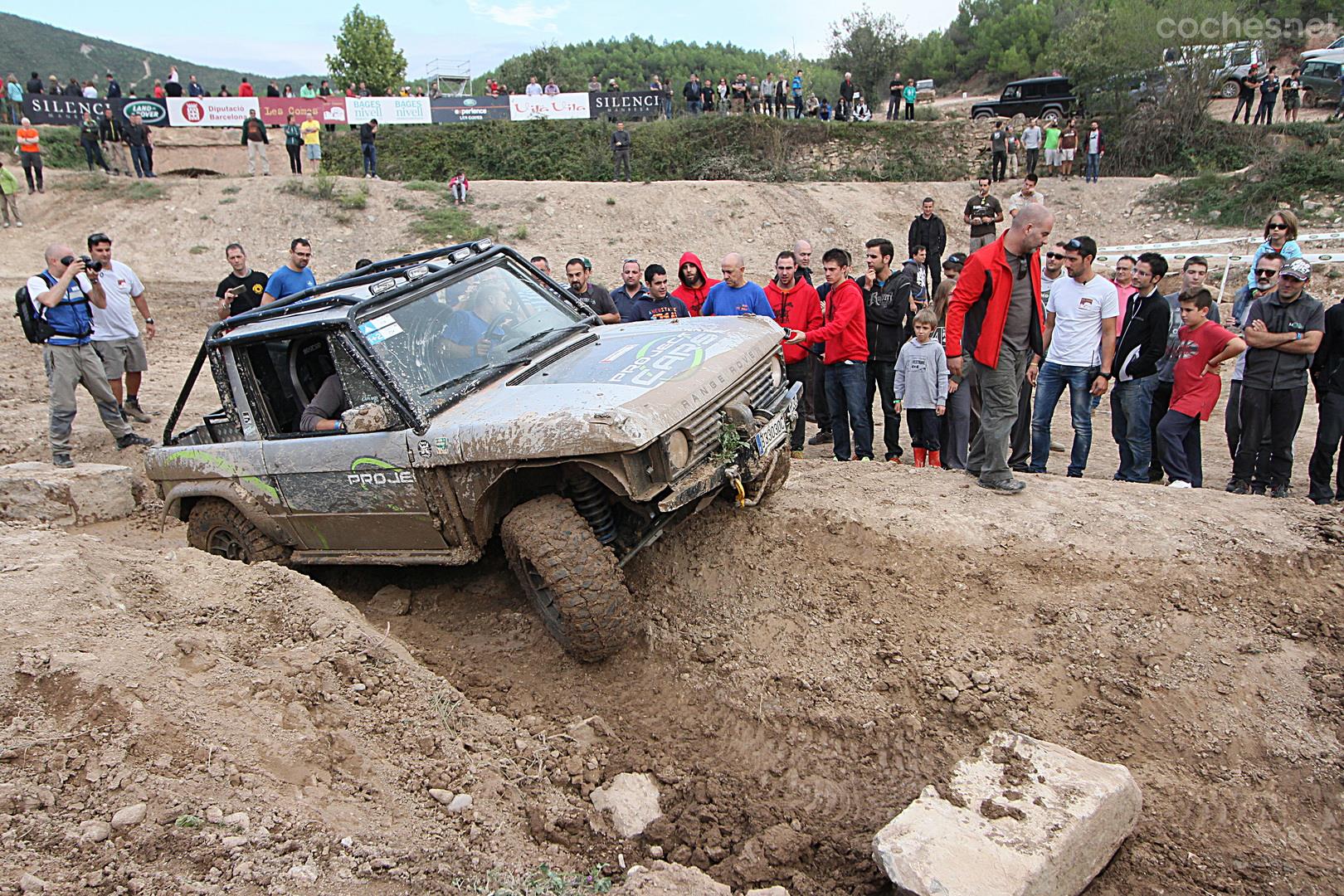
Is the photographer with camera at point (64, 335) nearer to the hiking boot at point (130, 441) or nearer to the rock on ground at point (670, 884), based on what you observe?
the hiking boot at point (130, 441)

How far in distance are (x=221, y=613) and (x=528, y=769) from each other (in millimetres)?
1876

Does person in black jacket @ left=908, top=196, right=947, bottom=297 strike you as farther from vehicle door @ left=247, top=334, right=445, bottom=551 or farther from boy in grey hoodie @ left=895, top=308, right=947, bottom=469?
vehicle door @ left=247, top=334, right=445, bottom=551

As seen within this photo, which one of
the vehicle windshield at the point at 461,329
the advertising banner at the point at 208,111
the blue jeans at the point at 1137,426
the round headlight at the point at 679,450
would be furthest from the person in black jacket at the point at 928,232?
the advertising banner at the point at 208,111

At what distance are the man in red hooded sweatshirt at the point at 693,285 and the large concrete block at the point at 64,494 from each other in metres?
5.27

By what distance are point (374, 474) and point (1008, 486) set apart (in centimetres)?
409

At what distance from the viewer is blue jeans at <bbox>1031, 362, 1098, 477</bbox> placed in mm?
7062

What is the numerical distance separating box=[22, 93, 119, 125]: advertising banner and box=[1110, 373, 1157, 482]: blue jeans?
2867 cm

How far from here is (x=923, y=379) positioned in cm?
725

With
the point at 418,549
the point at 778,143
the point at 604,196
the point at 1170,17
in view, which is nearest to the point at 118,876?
the point at 418,549

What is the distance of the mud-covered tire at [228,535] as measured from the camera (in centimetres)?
571

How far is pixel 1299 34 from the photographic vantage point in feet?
112

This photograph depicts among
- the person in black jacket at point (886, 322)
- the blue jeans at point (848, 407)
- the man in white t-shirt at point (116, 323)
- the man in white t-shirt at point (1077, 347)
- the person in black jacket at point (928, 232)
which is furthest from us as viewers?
the person in black jacket at point (928, 232)

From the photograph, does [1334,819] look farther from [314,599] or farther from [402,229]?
[402,229]

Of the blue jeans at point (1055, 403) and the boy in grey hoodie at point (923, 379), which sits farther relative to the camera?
the boy in grey hoodie at point (923, 379)
